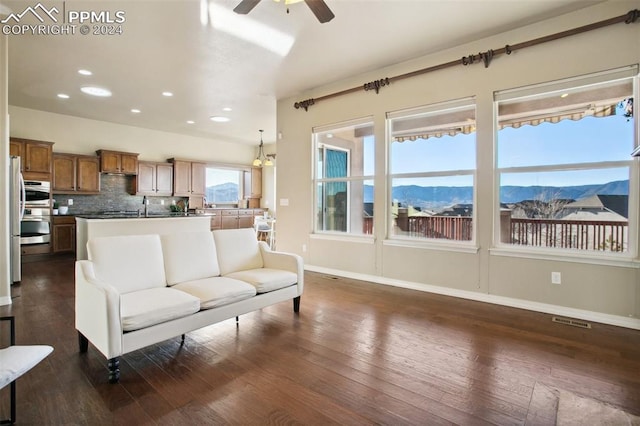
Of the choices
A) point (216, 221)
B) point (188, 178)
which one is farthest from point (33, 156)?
point (216, 221)

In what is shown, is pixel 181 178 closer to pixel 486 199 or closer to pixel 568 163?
pixel 486 199

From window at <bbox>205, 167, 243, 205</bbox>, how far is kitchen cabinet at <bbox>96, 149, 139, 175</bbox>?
7.01 ft

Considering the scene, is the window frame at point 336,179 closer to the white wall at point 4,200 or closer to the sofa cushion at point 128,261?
the sofa cushion at point 128,261

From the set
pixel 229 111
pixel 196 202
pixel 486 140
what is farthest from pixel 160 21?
pixel 196 202

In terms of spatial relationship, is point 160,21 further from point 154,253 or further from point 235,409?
point 235,409

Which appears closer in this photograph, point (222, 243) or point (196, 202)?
point (222, 243)

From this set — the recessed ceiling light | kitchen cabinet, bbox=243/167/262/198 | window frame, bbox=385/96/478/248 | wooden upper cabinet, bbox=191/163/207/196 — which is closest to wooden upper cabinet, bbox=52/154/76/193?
the recessed ceiling light

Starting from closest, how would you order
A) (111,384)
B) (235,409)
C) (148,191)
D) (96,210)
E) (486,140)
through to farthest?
(235,409)
(111,384)
(486,140)
(96,210)
(148,191)

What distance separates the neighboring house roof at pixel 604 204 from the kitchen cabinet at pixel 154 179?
27.4ft

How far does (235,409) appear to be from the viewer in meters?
1.80

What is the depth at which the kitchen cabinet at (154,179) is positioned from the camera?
26.0 feet

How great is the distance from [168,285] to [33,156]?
5591 mm

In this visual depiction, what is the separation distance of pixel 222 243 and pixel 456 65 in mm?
3444

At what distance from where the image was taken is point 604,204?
10.5 ft
